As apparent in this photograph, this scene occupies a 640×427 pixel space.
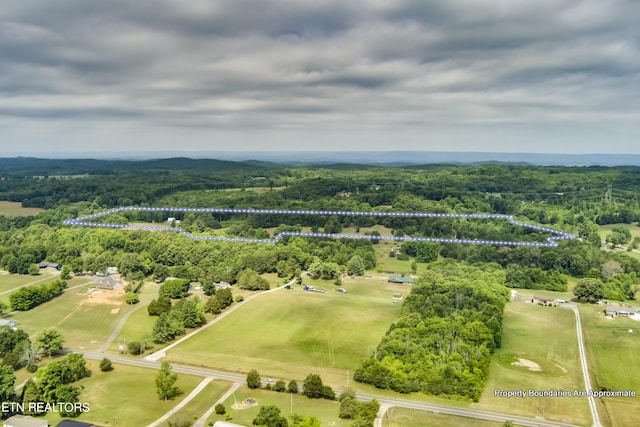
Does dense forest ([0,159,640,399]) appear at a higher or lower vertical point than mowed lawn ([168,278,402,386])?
higher

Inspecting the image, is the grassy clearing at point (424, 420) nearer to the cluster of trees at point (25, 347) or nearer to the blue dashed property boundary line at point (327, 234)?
the cluster of trees at point (25, 347)

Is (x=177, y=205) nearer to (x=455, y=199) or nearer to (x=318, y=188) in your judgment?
(x=318, y=188)

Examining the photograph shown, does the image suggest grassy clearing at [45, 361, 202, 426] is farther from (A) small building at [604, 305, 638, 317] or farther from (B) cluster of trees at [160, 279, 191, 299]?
(A) small building at [604, 305, 638, 317]

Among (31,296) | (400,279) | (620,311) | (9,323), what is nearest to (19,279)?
(31,296)

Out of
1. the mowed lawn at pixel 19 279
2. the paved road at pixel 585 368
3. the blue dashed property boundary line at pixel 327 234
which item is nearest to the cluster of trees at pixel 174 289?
the mowed lawn at pixel 19 279

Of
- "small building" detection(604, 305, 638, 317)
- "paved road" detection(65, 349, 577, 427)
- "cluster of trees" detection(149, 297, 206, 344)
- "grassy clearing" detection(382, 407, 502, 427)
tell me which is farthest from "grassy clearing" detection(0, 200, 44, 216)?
"small building" detection(604, 305, 638, 317)

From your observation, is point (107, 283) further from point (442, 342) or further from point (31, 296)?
point (442, 342)
